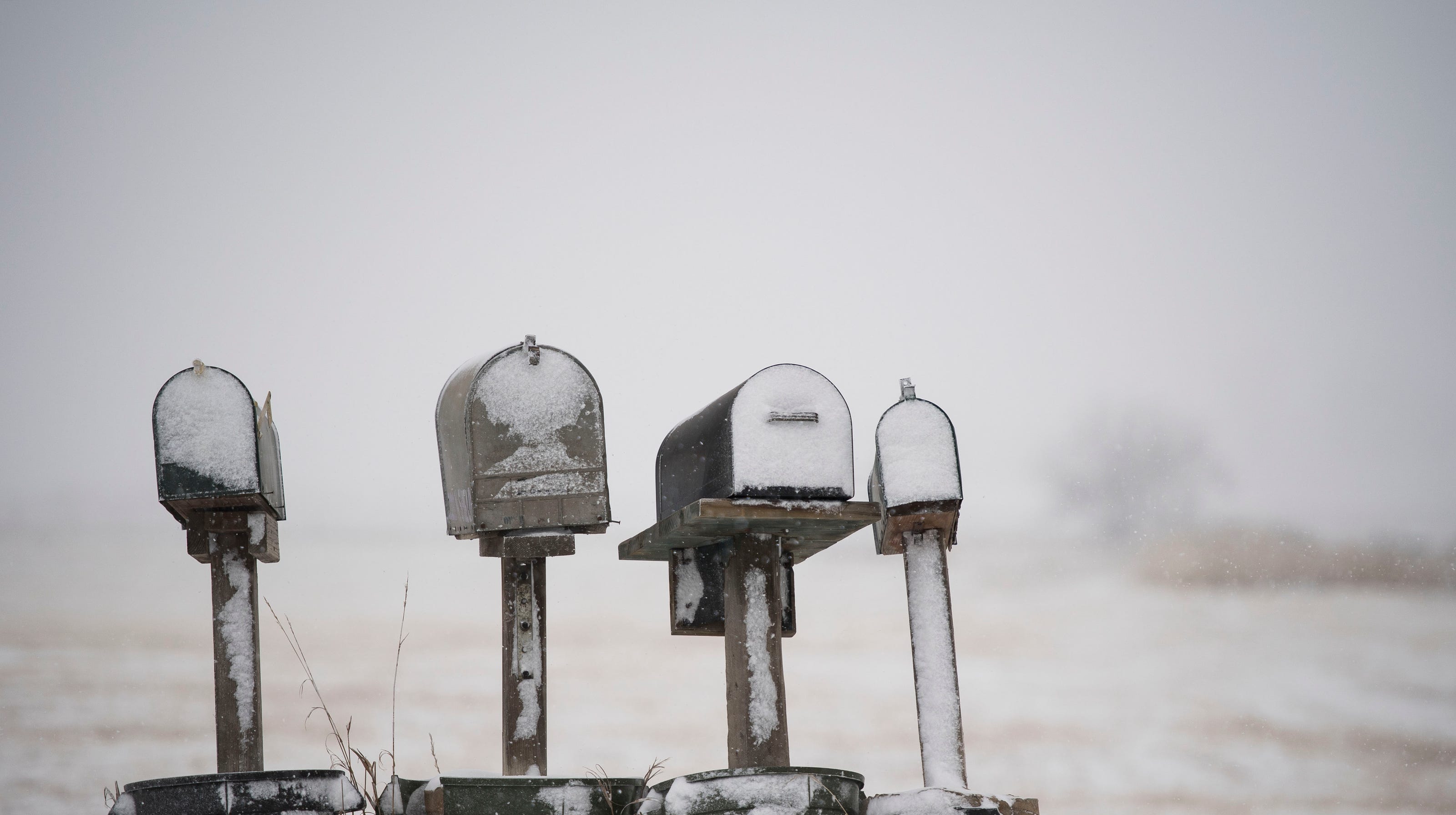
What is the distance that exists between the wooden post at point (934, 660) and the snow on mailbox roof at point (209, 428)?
9.71 ft

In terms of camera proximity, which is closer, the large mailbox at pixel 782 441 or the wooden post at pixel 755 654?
the large mailbox at pixel 782 441

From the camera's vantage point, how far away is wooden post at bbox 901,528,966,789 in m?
5.46

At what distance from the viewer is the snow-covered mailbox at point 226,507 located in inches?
214

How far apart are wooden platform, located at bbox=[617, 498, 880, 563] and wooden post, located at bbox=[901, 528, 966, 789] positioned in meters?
0.33

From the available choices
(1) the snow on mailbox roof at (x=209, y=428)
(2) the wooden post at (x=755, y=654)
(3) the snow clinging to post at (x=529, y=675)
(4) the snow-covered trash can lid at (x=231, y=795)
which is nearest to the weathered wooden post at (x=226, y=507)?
(1) the snow on mailbox roof at (x=209, y=428)

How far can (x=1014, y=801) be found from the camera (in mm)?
5137

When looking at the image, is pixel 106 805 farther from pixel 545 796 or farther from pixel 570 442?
pixel 570 442

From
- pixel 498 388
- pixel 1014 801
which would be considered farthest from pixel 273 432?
pixel 1014 801

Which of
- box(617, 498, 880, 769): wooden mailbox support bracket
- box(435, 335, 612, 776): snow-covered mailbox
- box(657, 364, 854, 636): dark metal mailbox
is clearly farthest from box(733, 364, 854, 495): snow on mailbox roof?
box(435, 335, 612, 776): snow-covered mailbox

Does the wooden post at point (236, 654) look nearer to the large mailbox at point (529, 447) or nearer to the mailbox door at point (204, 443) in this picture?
A: the mailbox door at point (204, 443)

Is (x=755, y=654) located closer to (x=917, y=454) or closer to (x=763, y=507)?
(x=763, y=507)

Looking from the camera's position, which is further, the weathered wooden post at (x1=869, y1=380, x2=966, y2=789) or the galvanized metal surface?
the weathered wooden post at (x1=869, y1=380, x2=966, y2=789)

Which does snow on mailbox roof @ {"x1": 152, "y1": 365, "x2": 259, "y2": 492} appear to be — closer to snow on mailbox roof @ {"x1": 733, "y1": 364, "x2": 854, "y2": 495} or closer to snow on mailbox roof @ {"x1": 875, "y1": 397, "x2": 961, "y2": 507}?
snow on mailbox roof @ {"x1": 733, "y1": 364, "x2": 854, "y2": 495}

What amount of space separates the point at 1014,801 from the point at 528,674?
2172 mm
